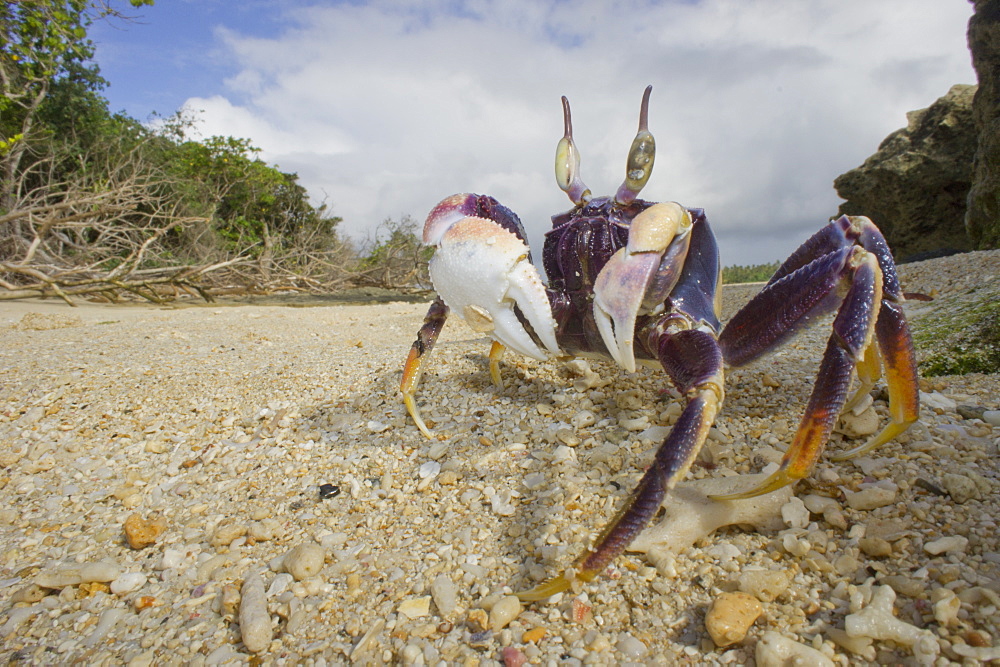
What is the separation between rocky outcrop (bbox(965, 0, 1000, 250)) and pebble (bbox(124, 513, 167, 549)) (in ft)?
30.4

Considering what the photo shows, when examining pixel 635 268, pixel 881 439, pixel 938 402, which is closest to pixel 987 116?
pixel 938 402

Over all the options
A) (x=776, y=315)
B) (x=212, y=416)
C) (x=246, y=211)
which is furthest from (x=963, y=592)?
(x=246, y=211)

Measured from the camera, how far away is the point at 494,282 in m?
1.73

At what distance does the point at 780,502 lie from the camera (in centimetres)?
165

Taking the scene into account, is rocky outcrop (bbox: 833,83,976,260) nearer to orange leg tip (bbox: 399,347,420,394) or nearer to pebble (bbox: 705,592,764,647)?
orange leg tip (bbox: 399,347,420,394)

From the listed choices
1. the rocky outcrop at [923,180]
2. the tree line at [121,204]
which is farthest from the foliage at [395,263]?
the rocky outcrop at [923,180]

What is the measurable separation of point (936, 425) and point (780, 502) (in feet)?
2.90

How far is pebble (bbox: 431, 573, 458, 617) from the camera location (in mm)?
1475

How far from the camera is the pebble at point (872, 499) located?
5.22 ft

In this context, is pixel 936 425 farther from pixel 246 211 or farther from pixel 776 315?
pixel 246 211

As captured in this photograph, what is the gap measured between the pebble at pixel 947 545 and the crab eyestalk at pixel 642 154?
5.04ft

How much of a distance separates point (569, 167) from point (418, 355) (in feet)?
4.14

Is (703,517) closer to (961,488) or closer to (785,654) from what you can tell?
(785,654)

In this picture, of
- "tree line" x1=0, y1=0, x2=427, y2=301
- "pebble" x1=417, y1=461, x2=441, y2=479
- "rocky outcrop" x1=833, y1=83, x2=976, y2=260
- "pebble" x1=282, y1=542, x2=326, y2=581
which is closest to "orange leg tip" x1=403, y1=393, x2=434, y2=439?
"pebble" x1=417, y1=461, x2=441, y2=479
